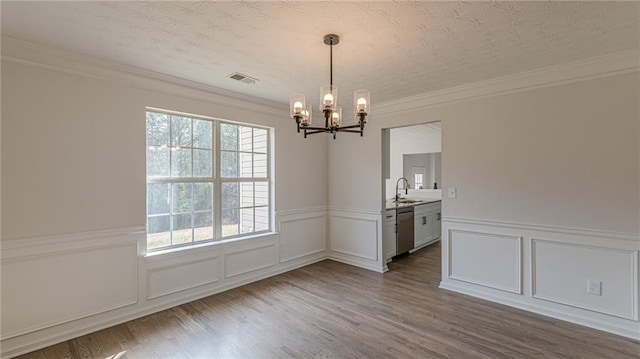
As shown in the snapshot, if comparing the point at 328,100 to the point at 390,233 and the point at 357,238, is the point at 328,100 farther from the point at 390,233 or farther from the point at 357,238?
the point at 390,233

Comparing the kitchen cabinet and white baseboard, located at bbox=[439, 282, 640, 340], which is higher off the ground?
the kitchen cabinet

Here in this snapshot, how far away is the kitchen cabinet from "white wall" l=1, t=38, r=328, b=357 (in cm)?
261

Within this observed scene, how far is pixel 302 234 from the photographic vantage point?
4.69 meters

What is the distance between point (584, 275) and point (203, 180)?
4.15m

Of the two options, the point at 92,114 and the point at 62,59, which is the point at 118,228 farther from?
the point at 62,59

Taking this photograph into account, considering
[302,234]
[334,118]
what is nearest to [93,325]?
[302,234]

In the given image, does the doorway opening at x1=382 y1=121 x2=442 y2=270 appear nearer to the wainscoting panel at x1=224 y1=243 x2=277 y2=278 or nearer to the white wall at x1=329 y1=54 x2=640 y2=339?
the white wall at x1=329 y1=54 x2=640 y2=339

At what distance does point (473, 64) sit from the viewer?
2.86m

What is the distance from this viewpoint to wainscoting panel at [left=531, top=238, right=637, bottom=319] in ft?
8.59

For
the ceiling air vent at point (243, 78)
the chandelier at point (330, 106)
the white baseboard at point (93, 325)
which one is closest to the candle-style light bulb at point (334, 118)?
the chandelier at point (330, 106)

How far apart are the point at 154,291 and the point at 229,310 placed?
82 cm

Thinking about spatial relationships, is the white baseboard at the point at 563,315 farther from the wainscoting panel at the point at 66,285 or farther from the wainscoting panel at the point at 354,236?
the wainscoting panel at the point at 66,285

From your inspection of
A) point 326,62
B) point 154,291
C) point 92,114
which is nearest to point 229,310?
point 154,291

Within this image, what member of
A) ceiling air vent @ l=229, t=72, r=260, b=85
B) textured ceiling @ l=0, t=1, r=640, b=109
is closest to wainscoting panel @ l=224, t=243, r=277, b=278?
ceiling air vent @ l=229, t=72, r=260, b=85
